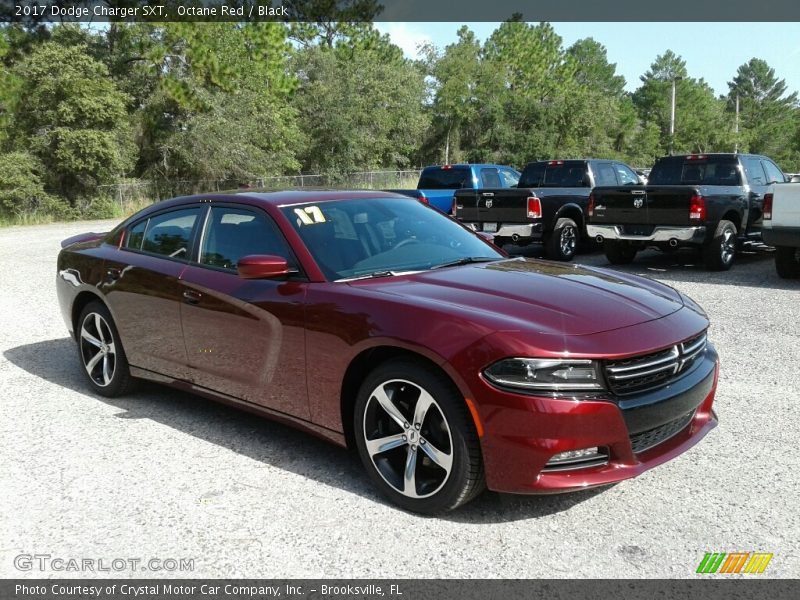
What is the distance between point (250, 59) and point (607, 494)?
40.3 meters

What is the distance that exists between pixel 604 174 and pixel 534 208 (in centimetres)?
236

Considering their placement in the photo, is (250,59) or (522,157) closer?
(250,59)

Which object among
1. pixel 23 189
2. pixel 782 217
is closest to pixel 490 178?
pixel 782 217

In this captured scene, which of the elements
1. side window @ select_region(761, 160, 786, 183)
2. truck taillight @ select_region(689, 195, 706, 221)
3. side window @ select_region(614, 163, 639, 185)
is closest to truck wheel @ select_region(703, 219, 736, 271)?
truck taillight @ select_region(689, 195, 706, 221)

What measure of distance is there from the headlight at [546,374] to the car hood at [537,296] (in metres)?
0.16

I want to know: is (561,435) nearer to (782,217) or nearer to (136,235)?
(136,235)

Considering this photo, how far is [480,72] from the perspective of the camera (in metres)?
60.6

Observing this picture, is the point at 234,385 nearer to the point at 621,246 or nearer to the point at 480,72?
the point at 621,246

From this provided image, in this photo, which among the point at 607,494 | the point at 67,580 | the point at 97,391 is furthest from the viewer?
the point at 97,391

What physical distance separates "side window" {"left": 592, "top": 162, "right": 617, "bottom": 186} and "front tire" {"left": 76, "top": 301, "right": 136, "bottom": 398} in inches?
432

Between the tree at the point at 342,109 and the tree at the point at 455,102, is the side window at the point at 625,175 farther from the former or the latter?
the tree at the point at 455,102

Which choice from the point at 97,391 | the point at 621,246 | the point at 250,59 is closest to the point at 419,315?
the point at 97,391

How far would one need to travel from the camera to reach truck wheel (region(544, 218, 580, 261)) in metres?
13.6

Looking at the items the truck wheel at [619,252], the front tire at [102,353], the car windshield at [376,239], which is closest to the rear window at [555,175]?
the truck wheel at [619,252]
